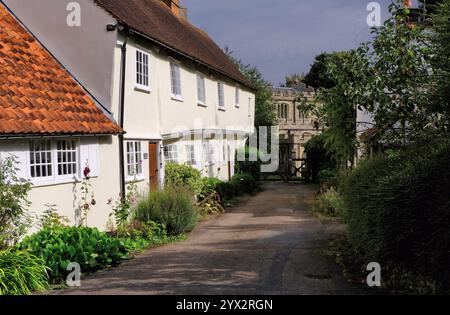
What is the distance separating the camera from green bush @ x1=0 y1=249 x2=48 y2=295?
23.5 feet

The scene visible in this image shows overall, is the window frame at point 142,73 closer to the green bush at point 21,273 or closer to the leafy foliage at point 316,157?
the green bush at point 21,273

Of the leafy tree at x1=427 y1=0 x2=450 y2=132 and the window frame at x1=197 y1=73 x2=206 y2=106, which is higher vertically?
the window frame at x1=197 y1=73 x2=206 y2=106

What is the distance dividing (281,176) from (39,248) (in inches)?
1127

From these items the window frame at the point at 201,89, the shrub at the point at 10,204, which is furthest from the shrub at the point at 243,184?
the shrub at the point at 10,204

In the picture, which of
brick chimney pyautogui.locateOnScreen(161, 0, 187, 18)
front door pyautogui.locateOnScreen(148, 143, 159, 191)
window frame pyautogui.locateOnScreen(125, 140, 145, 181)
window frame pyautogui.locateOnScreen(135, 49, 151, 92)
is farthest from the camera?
brick chimney pyautogui.locateOnScreen(161, 0, 187, 18)

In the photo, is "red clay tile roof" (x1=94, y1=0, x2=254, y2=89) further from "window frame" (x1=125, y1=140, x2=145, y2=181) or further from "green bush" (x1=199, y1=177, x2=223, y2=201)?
"green bush" (x1=199, y1=177, x2=223, y2=201)

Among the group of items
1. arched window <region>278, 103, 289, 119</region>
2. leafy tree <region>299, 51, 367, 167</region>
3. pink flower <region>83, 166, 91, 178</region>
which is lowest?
pink flower <region>83, 166, 91, 178</region>

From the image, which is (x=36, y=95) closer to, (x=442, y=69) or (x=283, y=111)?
(x=442, y=69)

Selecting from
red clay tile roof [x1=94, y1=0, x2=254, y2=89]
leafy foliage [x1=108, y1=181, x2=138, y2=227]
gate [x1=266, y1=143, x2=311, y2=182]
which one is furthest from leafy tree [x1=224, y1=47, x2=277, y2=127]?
leafy foliage [x1=108, y1=181, x2=138, y2=227]

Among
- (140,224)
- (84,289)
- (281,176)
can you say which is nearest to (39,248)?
(84,289)

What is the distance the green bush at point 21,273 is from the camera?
23.5 feet

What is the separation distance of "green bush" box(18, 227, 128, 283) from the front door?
5858 mm

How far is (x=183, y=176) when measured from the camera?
17.2m

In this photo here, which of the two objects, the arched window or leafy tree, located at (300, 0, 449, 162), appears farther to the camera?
the arched window
